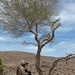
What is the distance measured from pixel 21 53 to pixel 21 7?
53.8 feet

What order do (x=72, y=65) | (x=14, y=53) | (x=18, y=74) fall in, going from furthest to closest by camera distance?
(x=14, y=53)
(x=72, y=65)
(x=18, y=74)

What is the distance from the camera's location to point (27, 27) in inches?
1137

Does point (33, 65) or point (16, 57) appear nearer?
point (33, 65)

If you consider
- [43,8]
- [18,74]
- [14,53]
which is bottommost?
[18,74]

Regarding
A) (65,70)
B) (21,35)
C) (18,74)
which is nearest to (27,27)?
(21,35)

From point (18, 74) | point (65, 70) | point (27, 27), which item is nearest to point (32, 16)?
point (27, 27)

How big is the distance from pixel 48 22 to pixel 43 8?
141 cm

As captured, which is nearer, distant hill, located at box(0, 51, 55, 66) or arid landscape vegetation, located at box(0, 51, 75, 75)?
arid landscape vegetation, located at box(0, 51, 75, 75)

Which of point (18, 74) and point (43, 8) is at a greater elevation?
point (43, 8)

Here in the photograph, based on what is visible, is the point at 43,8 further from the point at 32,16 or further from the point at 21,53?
the point at 21,53

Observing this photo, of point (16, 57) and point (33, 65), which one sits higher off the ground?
point (16, 57)

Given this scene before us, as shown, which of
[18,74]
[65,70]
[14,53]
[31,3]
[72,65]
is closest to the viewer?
[18,74]

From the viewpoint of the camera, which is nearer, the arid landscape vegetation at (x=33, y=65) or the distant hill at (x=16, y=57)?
the arid landscape vegetation at (x=33, y=65)

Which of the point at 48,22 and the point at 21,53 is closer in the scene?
the point at 48,22
